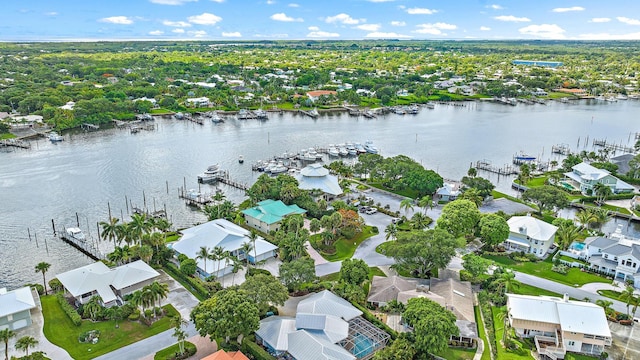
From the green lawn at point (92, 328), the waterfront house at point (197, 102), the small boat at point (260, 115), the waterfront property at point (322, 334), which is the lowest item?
the green lawn at point (92, 328)

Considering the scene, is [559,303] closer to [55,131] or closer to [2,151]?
[2,151]

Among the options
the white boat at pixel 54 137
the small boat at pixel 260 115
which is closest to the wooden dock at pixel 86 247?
the white boat at pixel 54 137

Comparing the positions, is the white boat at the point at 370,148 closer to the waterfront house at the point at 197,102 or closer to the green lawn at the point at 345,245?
the green lawn at the point at 345,245

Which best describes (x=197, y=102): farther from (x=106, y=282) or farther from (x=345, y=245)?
(x=106, y=282)

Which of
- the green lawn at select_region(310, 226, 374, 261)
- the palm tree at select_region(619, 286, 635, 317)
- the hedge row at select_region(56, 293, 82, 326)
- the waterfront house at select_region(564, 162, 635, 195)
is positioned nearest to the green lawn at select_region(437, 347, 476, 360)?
the palm tree at select_region(619, 286, 635, 317)

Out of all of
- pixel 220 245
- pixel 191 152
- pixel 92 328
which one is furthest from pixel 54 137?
pixel 92 328

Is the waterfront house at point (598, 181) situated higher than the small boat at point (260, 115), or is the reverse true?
the small boat at point (260, 115)
